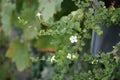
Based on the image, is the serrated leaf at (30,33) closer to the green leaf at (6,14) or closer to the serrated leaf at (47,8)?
the serrated leaf at (47,8)

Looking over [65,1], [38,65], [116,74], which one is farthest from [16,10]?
[38,65]

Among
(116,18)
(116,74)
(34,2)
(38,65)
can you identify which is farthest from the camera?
(38,65)

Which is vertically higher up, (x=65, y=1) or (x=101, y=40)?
(x=65, y=1)

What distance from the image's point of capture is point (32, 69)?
2.82 meters

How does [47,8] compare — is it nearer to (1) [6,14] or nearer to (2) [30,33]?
(2) [30,33]

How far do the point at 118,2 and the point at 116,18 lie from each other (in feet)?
0.32

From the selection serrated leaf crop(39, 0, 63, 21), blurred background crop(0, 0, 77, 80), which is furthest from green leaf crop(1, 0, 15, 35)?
serrated leaf crop(39, 0, 63, 21)

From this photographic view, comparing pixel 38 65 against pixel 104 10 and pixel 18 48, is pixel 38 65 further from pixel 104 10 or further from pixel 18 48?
pixel 18 48

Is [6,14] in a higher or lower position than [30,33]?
higher

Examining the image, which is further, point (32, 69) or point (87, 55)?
point (32, 69)

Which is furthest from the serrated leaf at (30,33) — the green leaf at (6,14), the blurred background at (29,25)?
the green leaf at (6,14)

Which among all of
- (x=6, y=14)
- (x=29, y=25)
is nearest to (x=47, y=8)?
(x=29, y=25)

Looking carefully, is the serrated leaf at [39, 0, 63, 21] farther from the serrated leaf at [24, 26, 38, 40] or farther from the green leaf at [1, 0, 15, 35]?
the green leaf at [1, 0, 15, 35]

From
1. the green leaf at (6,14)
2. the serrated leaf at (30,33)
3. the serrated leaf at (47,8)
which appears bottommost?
the serrated leaf at (30,33)
